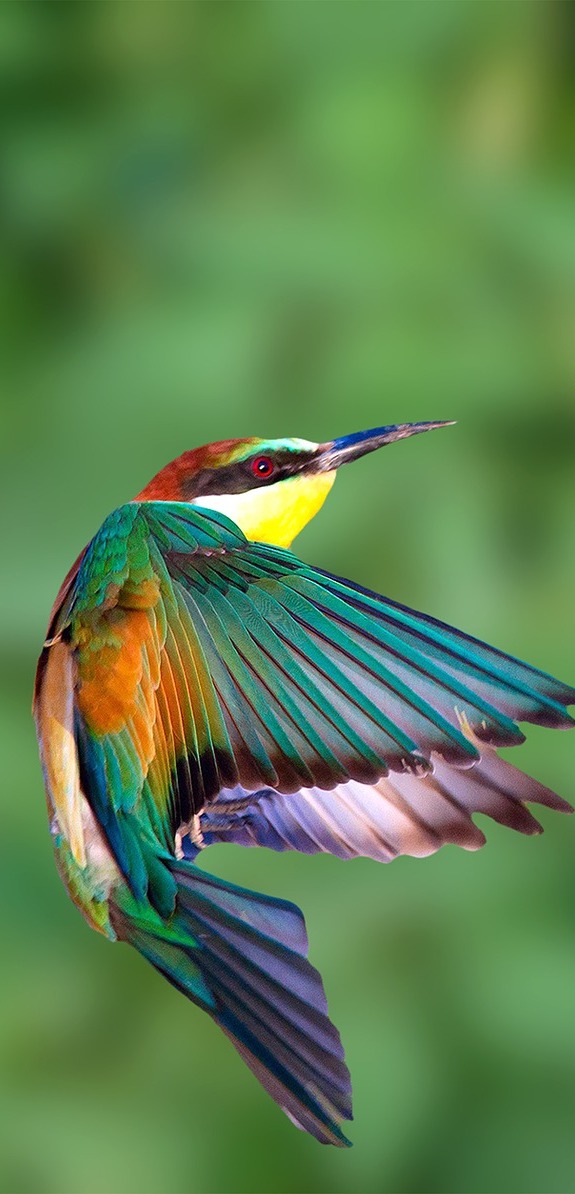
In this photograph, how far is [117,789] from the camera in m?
0.41

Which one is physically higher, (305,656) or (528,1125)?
(305,656)

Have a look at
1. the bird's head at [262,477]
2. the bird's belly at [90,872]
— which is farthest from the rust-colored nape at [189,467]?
the bird's belly at [90,872]

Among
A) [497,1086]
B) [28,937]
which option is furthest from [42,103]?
[497,1086]

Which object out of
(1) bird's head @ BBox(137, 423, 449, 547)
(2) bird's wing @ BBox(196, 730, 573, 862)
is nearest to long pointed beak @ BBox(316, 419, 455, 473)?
(1) bird's head @ BBox(137, 423, 449, 547)

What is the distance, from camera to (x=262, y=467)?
46 cm

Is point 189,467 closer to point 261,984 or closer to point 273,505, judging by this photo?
point 273,505

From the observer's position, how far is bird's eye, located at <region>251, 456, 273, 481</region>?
46 cm

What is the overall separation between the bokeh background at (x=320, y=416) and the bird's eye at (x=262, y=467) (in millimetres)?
174

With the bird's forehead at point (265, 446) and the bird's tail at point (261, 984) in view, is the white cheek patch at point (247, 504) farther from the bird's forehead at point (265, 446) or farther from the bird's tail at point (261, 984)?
the bird's tail at point (261, 984)

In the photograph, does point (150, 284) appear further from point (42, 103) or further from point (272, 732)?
point (272, 732)

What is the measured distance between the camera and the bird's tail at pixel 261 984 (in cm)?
37

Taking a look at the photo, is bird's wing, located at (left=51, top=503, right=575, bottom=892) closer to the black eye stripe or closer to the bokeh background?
the black eye stripe

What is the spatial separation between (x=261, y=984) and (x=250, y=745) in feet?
0.21

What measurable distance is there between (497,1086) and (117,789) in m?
0.33
